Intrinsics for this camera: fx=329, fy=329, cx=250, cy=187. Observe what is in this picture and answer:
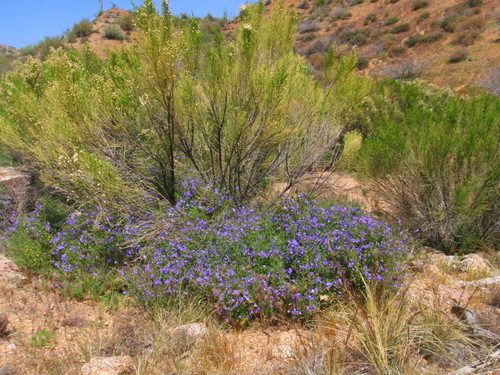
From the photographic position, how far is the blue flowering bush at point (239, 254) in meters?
3.13

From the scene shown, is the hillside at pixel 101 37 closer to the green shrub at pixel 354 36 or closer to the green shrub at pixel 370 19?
the green shrub at pixel 354 36

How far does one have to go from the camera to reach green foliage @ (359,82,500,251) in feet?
14.9

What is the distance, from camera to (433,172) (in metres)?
4.84

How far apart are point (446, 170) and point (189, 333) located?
4206 millimetres

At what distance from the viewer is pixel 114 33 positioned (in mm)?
30453

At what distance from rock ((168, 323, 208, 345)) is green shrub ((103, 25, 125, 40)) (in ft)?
110

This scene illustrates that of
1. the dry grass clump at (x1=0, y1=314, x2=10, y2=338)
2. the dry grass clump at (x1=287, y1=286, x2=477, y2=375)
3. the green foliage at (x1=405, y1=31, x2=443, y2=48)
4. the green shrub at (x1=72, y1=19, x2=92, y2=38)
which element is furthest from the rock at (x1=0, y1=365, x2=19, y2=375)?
the green shrub at (x1=72, y1=19, x2=92, y2=38)

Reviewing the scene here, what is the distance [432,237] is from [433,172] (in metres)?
1.03

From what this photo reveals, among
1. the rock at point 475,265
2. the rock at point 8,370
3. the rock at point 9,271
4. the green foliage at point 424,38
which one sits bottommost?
the rock at point 475,265

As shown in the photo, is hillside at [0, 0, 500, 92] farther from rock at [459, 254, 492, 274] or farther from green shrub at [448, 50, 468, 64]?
rock at [459, 254, 492, 274]

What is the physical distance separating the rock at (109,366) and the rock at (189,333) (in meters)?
0.41

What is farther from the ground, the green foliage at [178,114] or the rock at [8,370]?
the green foliage at [178,114]

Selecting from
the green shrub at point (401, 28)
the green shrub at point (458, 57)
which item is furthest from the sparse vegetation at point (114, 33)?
the green shrub at point (458, 57)

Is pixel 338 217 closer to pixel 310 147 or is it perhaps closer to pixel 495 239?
pixel 310 147
